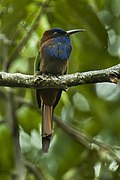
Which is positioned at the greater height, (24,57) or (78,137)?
(24,57)

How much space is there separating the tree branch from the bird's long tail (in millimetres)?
544

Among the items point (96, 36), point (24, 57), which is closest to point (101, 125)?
point (24, 57)

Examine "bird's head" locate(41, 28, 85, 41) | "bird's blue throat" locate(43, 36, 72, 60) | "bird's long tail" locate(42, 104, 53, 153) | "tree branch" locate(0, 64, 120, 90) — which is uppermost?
"bird's head" locate(41, 28, 85, 41)

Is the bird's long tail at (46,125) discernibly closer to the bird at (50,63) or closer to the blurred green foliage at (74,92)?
the bird at (50,63)

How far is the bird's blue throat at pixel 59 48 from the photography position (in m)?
2.97

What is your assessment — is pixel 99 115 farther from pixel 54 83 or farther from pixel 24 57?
pixel 54 83

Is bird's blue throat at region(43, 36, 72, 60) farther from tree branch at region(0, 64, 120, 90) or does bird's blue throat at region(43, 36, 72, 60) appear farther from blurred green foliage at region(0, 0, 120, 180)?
tree branch at region(0, 64, 120, 90)

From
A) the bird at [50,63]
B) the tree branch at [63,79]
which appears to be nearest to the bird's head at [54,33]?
the bird at [50,63]

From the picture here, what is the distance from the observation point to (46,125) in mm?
2988

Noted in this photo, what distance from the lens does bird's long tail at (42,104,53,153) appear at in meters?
2.86

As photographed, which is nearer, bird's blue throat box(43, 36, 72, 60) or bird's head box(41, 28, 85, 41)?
bird's blue throat box(43, 36, 72, 60)

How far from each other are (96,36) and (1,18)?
1.95 feet

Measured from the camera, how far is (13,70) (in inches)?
147

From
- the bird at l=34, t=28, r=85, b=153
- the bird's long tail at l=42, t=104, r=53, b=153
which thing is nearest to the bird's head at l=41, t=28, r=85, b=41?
the bird at l=34, t=28, r=85, b=153
